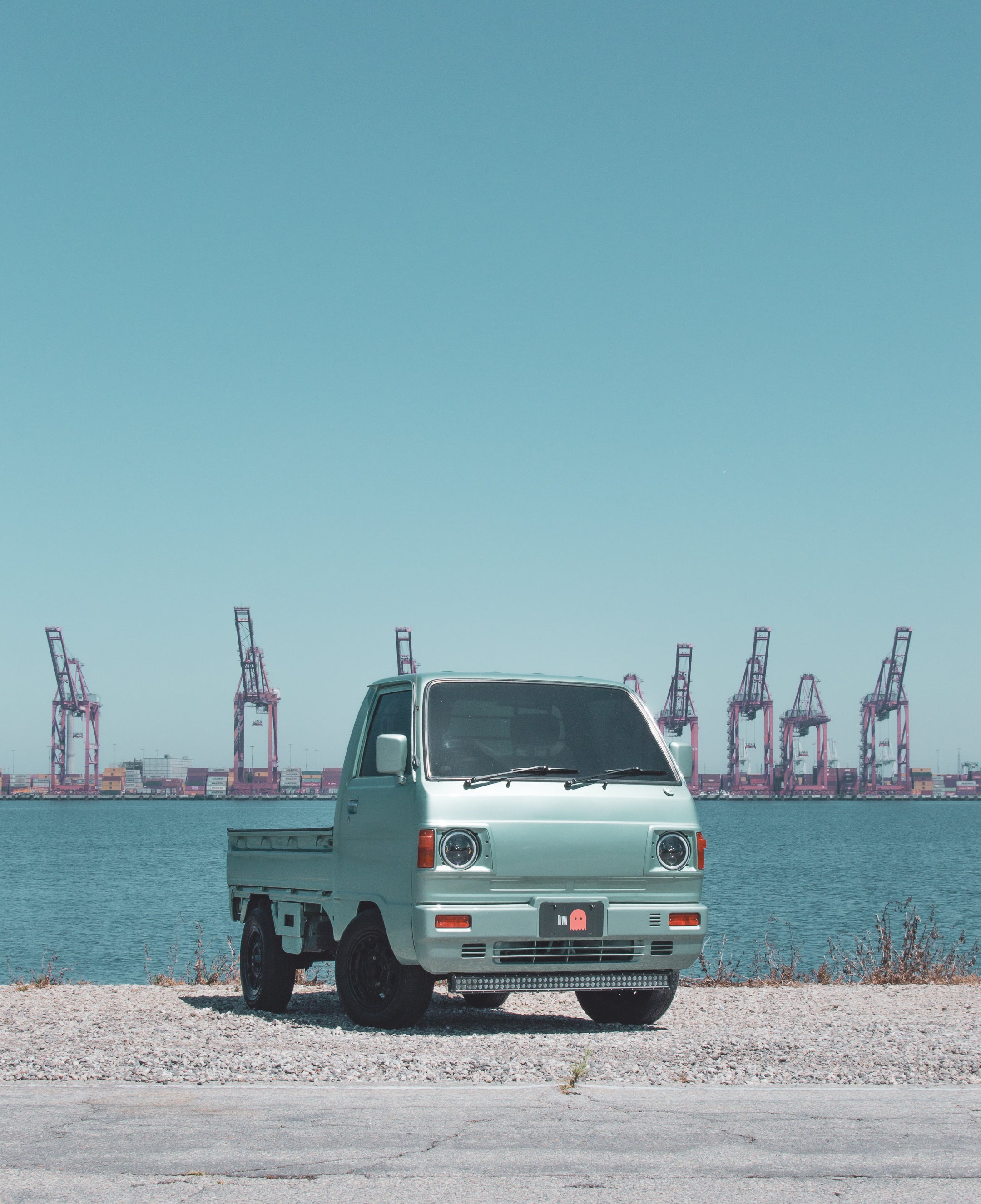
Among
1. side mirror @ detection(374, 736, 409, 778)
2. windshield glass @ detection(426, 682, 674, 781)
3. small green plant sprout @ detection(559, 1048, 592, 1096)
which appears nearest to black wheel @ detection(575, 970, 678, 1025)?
windshield glass @ detection(426, 682, 674, 781)

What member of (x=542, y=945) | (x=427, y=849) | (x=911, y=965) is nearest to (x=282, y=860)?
(x=427, y=849)

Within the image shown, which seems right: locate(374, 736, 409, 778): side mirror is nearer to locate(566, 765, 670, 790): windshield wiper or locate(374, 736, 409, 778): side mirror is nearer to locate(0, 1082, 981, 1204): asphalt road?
locate(566, 765, 670, 790): windshield wiper

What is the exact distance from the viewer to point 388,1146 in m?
5.65

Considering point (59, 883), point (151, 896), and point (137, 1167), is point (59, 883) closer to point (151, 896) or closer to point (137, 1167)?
point (151, 896)

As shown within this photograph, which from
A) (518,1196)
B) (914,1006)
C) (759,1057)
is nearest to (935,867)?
(914,1006)

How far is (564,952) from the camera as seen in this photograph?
899cm

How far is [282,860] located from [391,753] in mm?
2114

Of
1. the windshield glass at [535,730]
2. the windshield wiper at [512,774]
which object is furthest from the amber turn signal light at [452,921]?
the windshield glass at [535,730]

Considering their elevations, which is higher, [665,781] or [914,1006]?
[665,781]

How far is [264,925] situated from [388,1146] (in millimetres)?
5258

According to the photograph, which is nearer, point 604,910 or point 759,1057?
point 759,1057

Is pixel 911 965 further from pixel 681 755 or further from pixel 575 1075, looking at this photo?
pixel 575 1075

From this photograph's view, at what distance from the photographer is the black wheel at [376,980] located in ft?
29.5

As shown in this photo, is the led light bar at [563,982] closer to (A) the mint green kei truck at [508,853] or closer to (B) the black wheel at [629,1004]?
(A) the mint green kei truck at [508,853]
